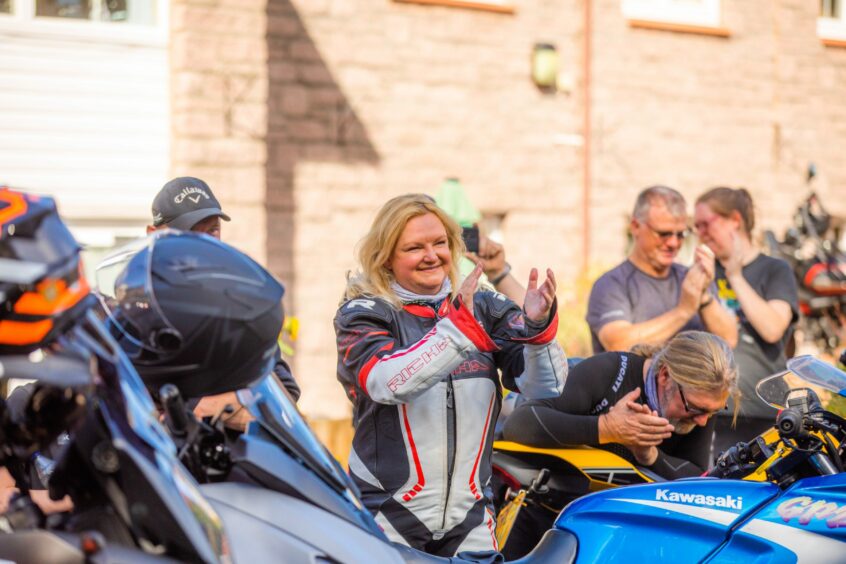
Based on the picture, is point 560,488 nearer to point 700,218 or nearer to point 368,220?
point 700,218

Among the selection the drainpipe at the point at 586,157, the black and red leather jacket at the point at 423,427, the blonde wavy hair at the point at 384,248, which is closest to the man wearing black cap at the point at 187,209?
the blonde wavy hair at the point at 384,248

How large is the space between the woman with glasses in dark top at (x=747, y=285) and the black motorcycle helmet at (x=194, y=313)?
3.35 m

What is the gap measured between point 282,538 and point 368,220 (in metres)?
7.93

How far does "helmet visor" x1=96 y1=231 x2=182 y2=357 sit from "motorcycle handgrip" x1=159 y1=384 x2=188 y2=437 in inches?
3.1

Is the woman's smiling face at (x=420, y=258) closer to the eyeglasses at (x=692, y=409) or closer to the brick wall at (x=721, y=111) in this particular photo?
the eyeglasses at (x=692, y=409)

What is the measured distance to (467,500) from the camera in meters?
3.21

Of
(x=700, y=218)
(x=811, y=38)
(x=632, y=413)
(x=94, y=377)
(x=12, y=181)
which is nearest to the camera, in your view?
(x=94, y=377)

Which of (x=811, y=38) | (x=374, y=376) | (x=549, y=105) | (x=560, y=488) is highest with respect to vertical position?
(x=811, y=38)

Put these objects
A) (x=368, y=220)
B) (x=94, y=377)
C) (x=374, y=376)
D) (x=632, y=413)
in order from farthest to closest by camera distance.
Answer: (x=368, y=220), (x=632, y=413), (x=374, y=376), (x=94, y=377)

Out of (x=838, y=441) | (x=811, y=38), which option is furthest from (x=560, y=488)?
→ (x=811, y=38)

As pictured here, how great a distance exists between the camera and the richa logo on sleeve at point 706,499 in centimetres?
287

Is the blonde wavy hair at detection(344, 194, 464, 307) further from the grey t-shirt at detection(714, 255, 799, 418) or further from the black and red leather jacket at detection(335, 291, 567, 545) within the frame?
the grey t-shirt at detection(714, 255, 799, 418)

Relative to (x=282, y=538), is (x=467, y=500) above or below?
below

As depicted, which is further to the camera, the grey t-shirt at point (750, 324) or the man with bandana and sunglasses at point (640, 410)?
the grey t-shirt at point (750, 324)
